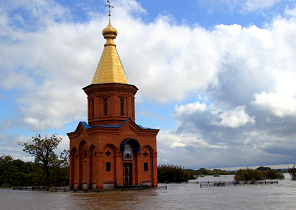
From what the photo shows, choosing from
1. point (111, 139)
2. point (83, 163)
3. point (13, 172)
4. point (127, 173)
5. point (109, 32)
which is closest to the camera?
point (111, 139)

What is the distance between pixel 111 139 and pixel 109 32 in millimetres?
12205

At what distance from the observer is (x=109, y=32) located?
38.2m

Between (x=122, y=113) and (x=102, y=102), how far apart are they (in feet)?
7.54

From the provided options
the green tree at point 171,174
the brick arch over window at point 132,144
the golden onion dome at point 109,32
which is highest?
the golden onion dome at point 109,32

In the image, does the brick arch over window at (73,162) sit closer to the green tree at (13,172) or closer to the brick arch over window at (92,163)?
the brick arch over window at (92,163)

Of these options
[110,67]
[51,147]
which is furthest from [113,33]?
[51,147]

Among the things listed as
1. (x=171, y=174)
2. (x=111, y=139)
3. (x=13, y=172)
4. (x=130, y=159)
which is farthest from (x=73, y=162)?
(x=13, y=172)

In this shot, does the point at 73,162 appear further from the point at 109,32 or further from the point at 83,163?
the point at 109,32

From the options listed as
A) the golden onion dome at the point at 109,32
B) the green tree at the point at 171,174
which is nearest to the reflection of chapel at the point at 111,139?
the golden onion dome at the point at 109,32

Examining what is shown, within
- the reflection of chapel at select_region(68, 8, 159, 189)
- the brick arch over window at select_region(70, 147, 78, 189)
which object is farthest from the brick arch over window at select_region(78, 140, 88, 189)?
the brick arch over window at select_region(70, 147, 78, 189)

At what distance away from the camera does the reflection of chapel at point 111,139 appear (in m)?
32.6

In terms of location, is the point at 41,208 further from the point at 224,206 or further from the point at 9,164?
the point at 9,164

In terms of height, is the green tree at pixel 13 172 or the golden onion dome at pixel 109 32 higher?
the golden onion dome at pixel 109 32

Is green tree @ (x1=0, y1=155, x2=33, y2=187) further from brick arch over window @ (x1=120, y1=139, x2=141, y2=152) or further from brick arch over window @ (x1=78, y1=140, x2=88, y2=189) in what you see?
brick arch over window @ (x1=120, y1=139, x2=141, y2=152)
